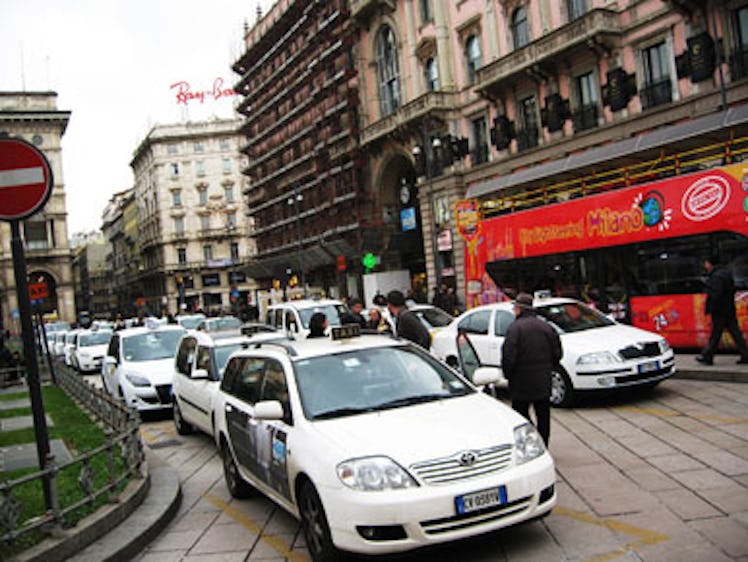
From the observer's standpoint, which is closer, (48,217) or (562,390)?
(562,390)

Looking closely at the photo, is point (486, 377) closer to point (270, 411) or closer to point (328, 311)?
point (270, 411)

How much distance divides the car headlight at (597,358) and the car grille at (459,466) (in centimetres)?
564

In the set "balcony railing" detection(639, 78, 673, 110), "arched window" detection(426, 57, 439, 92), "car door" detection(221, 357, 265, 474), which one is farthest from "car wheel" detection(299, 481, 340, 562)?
"arched window" detection(426, 57, 439, 92)

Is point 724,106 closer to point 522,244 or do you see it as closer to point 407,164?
point 522,244

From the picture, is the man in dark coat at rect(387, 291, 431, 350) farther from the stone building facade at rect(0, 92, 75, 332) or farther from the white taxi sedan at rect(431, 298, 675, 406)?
the stone building facade at rect(0, 92, 75, 332)

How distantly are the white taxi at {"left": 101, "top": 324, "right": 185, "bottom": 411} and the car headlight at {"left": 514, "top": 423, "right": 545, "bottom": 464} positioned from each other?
8.83 meters

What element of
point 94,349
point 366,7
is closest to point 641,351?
point 94,349

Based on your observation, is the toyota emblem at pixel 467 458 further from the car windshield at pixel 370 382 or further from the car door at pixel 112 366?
the car door at pixel 112 366

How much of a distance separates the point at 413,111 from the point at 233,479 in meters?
32.4

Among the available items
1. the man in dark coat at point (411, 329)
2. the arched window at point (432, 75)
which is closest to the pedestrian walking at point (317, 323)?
the man in dark coat at point (411, 329)

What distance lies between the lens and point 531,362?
23.3ft

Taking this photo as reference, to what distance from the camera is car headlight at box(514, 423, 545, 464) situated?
5027mm

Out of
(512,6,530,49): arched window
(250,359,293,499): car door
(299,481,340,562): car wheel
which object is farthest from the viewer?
(512,6,530,49): arched window

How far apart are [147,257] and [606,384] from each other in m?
103
